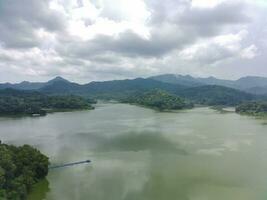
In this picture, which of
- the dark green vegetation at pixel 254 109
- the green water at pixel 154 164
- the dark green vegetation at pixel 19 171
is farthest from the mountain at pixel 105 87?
the dark green vegetation at pixel 19 171

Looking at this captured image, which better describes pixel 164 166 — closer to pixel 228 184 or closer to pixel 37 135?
pixel 228 184

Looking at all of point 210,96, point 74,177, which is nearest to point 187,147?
point 74,177

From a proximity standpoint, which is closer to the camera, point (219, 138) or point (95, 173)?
point (95, 173)

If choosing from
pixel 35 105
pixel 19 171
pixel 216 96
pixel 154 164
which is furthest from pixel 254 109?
pixel 19 171

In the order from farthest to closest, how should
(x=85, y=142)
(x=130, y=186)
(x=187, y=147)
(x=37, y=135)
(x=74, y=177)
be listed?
(x=37, y=135) → (x=85, y=142) → (x=187, y=147) → (x=74, y=177) → (x=130, y=186)

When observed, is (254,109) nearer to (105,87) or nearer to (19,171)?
Result: (19,171)

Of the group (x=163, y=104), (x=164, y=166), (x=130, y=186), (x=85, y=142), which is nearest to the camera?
(x=130, y=186)
